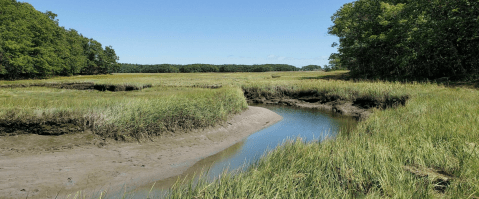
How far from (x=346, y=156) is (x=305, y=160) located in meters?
0.93

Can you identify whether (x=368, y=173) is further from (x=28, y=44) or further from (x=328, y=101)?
(x=28, y=44)

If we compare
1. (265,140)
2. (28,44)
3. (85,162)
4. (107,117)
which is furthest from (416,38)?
(28,44)

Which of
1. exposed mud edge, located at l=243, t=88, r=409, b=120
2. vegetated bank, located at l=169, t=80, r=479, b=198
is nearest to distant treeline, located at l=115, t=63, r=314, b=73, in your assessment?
exposed mud edge, located at l=243, t=88, r=409, b=120

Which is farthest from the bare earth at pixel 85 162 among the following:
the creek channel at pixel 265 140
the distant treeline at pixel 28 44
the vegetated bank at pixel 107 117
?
the distant treeline at pixel 28 44

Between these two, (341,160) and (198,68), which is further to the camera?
(198,68)

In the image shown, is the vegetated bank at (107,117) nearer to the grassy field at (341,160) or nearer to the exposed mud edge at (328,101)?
the grassy field at (341,160)

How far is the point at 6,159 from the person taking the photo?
281 inches

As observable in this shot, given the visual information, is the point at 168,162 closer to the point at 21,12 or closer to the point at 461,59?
the point at 461,59

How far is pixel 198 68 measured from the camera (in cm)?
12369

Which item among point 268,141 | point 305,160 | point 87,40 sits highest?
point 87,40

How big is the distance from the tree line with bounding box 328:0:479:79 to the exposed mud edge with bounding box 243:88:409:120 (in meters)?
12.2

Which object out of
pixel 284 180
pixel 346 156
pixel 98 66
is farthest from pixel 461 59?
Answer: pixel 98 66

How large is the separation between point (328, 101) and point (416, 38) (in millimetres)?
15036

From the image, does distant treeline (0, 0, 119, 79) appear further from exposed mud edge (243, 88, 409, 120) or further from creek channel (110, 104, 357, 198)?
creek channel (110, 104, 357, 198)
